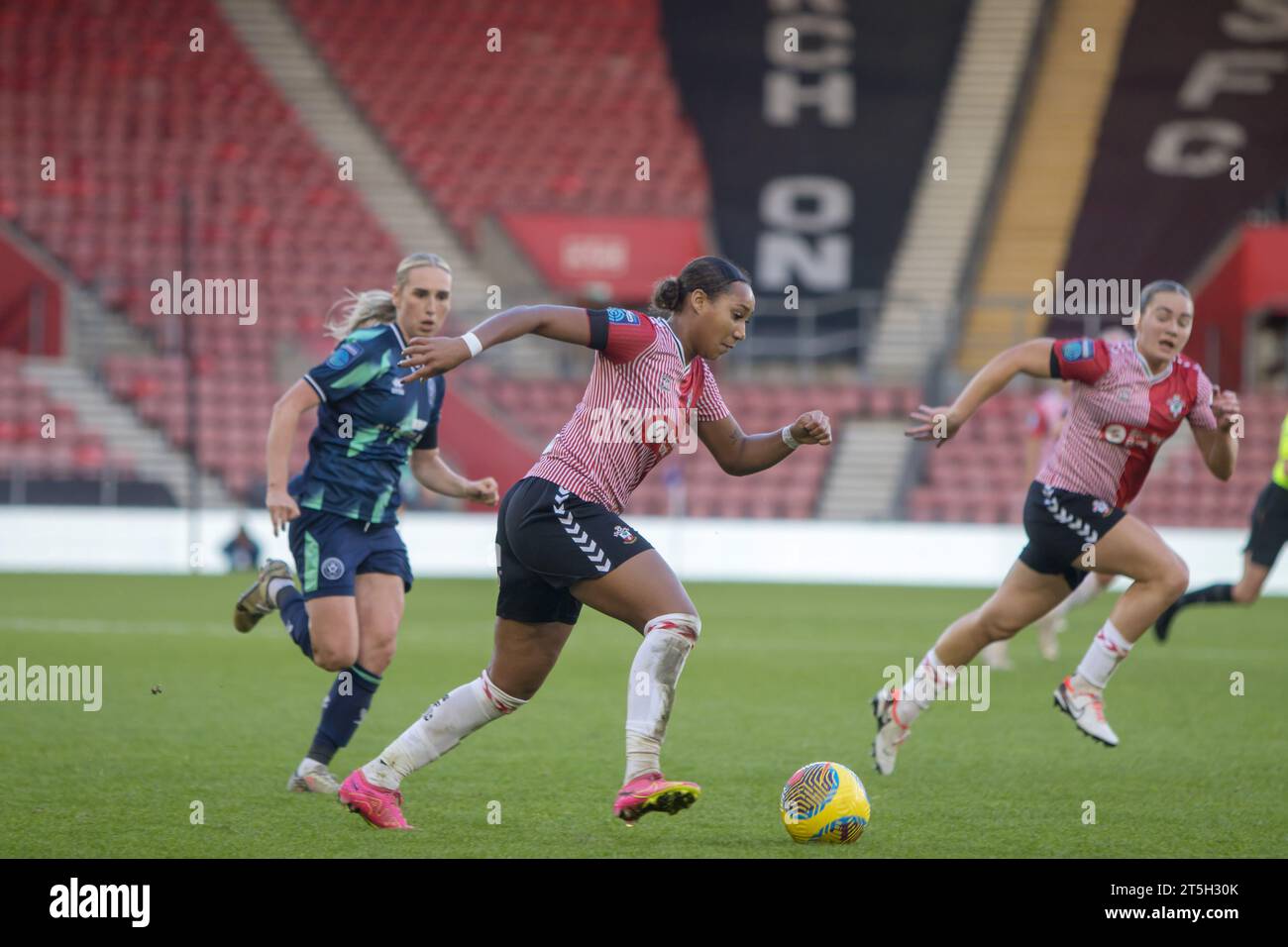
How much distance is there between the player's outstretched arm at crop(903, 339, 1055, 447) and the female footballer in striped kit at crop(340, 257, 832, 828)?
0.97 metres

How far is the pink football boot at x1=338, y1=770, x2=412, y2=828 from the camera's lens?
5961 millimetres

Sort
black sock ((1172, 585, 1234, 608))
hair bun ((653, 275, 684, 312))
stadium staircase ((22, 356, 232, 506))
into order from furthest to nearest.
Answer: stadium staircase ((22, 356, 232, 506)) < black sock ((1172, 585, 1234, 608)) < hair bun ((653, 275, 684, 312))

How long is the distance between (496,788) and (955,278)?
75.4 feet

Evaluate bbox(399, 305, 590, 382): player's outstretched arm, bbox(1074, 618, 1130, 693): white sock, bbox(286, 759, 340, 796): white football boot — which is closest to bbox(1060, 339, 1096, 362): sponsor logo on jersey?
bbox(1074, 618, 1130, 693): white sock

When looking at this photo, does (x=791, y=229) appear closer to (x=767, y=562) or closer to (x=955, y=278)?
(x=955, y=278)

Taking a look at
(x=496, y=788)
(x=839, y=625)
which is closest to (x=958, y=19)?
(x=839, y=625)

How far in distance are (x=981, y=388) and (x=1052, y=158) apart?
2489 cm

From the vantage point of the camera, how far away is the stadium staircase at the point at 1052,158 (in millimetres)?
28875

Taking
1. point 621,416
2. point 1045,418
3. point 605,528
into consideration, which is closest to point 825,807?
point 605,528

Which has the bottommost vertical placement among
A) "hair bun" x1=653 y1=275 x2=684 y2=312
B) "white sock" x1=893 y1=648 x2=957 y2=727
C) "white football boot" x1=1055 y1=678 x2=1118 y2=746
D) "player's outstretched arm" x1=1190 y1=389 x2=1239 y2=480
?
"white football boot" x1=1055 y1=678 x2=1118 y2=746

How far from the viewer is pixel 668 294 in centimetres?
594

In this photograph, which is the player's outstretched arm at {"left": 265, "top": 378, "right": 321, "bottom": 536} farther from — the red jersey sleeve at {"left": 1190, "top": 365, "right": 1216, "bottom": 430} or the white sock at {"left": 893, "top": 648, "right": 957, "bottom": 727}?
the red jersey sleeve at {"left": 1190, "top": 365, "right": 1216, "bottom": 430}

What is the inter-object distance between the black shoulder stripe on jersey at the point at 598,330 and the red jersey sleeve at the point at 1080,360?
2.73 m

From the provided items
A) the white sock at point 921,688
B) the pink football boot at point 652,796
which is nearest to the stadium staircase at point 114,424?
the white sock at point 921,688
